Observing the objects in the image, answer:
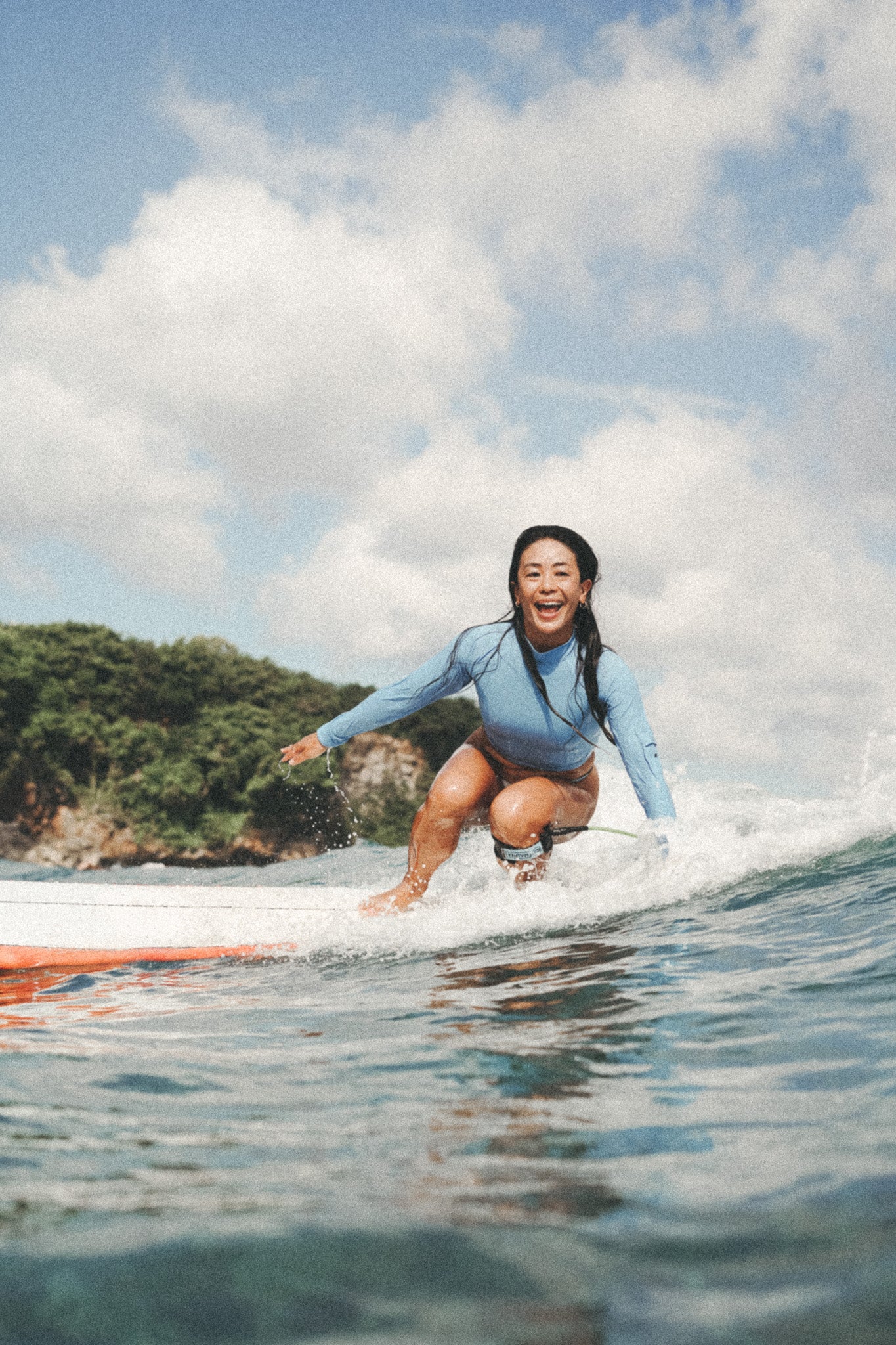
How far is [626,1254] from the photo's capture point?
Answer: 1.29 metres

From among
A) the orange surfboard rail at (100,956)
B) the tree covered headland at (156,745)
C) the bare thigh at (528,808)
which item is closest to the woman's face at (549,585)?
the bare thigh at (528,808)

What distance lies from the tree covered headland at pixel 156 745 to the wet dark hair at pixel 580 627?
49.2 ft

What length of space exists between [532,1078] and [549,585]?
2.52 m

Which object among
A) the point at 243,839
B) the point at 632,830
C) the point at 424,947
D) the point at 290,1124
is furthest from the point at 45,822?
the point at 290,1124

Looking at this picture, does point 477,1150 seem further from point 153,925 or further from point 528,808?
point 153,925

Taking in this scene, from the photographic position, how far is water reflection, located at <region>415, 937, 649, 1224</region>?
1486 millimetres

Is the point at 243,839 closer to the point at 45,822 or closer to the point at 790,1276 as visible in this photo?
the point at 45,822

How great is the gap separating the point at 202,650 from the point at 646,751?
18.0 meters

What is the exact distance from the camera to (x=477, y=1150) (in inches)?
66.4

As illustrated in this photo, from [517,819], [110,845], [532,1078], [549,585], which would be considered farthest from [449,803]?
[110,845]

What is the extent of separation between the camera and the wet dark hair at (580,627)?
4.35 meters

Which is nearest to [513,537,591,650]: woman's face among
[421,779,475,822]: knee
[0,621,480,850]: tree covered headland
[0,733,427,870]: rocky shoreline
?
[421,779,475,822]: knee

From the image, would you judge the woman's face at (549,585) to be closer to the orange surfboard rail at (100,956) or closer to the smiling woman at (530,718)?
the smiling woman at (530,718)

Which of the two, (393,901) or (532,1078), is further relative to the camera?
(393,901)
